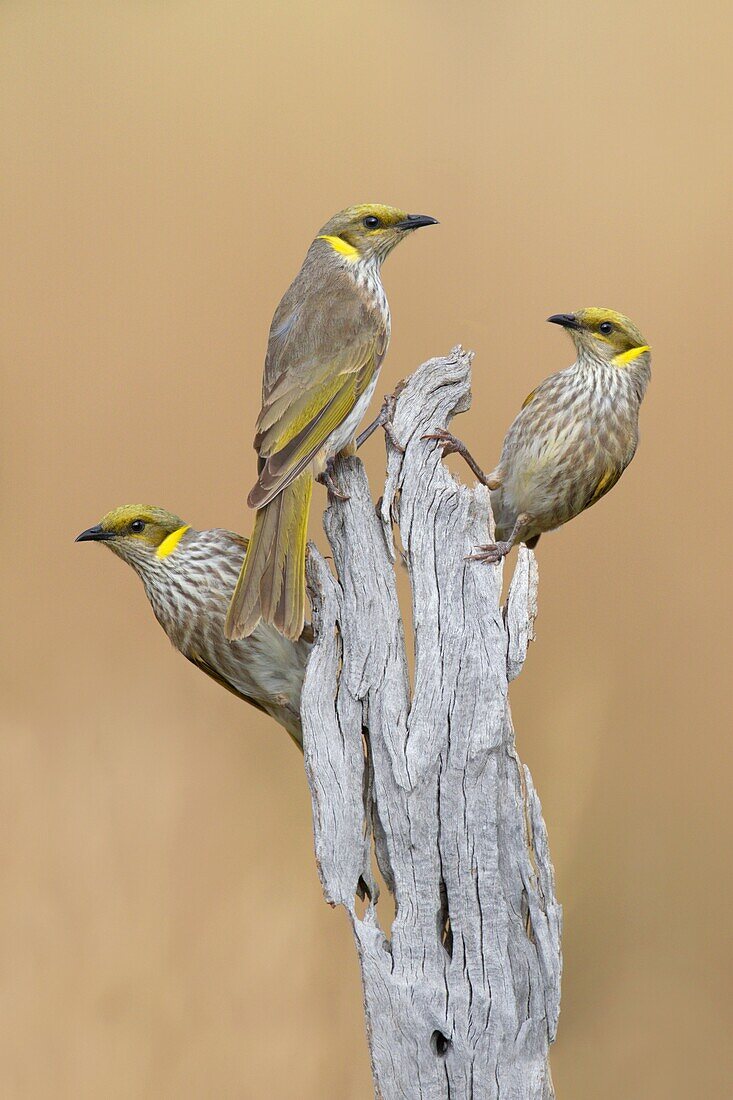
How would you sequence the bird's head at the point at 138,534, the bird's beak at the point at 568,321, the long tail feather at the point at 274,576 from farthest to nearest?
the bird's beak at the point at 568,321 < the bird's head at the point at 138,534 < the long tail feather at the point at 274,576

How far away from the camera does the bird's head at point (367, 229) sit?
2119 millimetres

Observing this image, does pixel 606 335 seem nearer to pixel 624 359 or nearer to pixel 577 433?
pixel 624 359

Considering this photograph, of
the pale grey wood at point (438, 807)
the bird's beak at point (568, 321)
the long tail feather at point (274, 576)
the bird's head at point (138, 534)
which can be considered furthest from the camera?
the bird's beak at point (568, 321)

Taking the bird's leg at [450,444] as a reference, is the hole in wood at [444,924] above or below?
below

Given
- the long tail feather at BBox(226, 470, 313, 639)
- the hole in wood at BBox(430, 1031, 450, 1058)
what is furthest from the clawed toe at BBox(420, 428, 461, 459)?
the hole in wood at BBox(430, 1031, 450, 1058)

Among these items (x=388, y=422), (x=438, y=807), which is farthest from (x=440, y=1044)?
(x=388, y=422)

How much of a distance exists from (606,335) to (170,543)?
37.2 inches

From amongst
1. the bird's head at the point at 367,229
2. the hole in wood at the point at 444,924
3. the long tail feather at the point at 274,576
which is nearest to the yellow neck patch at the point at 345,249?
the bird's head at the point at 367,229

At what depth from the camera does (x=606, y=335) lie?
7.39 ft

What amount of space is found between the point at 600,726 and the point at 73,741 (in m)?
1.57

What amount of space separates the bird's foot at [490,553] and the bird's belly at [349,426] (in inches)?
12.1

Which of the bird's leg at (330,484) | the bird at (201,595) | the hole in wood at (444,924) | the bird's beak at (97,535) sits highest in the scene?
the bird's leg at (330,484)

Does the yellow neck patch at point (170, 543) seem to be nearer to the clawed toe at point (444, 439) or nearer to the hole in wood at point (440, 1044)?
the clawed toe at point (444, 439)

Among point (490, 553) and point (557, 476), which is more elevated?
point (557, 476)
